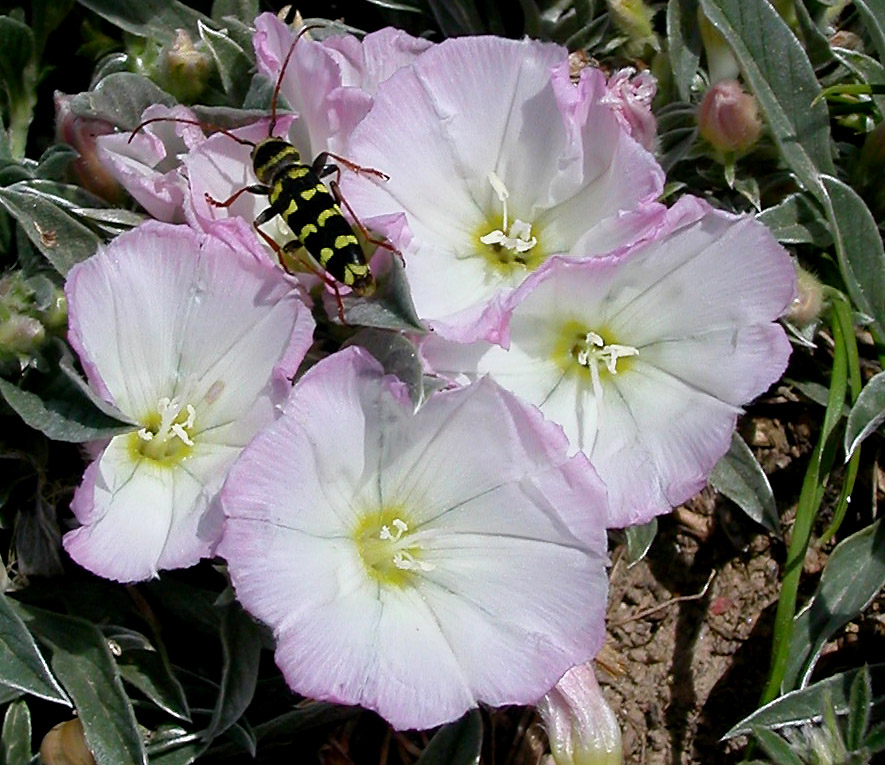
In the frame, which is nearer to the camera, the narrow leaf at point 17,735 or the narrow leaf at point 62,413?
the narrow leaf at point 62,413

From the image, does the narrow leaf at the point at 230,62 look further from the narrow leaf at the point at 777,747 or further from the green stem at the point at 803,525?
the narrow leaf at the point at 777,747

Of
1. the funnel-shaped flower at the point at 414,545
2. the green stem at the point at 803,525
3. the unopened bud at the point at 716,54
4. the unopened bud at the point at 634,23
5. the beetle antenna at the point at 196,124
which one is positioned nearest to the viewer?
the funnel-shaped flower at the point at 414,545

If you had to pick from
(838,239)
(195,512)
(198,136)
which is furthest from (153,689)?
(838,239)

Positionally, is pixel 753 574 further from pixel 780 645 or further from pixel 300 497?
pixel 300 497

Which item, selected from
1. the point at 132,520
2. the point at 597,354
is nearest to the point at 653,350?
the point at 597,354

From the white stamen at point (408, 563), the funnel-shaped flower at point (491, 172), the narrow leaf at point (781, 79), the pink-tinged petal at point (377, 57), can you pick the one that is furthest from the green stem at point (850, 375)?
the pink-tinged petal at point (377, 57)
